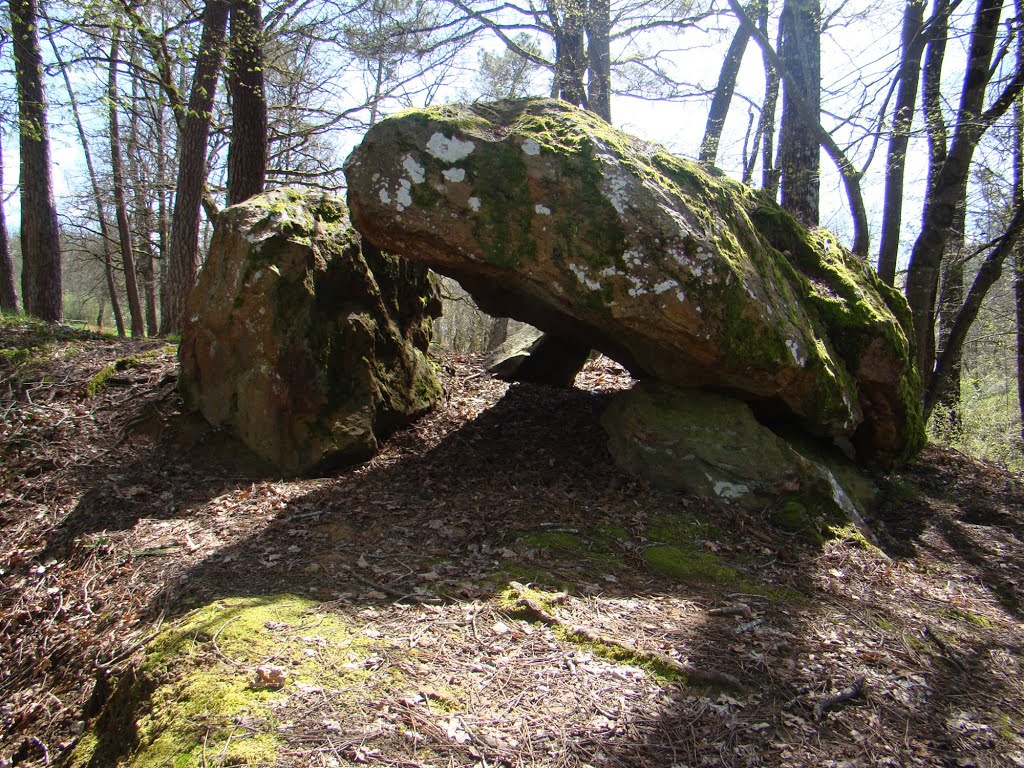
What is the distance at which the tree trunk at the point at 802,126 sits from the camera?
8406 mm

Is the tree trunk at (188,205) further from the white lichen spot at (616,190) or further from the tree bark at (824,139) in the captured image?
the tree bark at (824,139)

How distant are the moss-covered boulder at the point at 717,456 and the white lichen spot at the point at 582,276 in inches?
51.3

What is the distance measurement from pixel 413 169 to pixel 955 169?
6.72 m

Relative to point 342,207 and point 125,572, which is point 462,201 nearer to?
point 342,207

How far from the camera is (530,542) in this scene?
416 centimetres

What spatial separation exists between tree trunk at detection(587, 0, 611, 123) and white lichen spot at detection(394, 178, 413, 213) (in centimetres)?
888

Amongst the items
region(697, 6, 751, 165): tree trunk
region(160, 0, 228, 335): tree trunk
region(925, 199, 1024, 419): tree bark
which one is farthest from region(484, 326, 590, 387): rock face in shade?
region(697, 6, 751, 165): tree trunk

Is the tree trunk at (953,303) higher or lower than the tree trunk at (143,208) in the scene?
lower

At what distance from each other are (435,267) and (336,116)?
25.6 ft

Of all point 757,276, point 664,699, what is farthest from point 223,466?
point 757,276

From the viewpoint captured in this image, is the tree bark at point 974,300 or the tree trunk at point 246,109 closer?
the tree bark at point 974,300

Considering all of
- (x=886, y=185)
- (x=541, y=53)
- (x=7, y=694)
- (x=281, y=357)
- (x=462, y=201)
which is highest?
(x=541, y=53)

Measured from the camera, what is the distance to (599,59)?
12219 millimetres

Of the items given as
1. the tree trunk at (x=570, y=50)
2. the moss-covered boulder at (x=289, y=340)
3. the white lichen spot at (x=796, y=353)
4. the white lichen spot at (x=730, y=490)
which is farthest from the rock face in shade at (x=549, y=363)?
the tree trunk at (x=570, y=50)
